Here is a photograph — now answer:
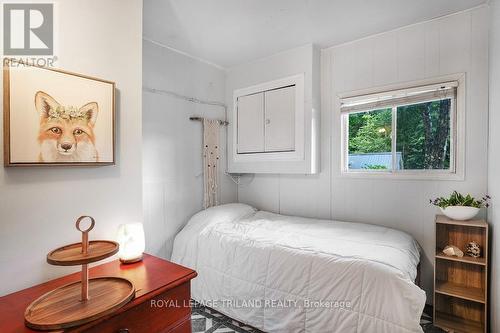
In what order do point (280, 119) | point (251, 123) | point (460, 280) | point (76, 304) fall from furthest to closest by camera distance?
point (251, 123) < point (280, 119) < point (460, 280) < point (76, 304)

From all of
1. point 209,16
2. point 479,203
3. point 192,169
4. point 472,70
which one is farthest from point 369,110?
point 192,169

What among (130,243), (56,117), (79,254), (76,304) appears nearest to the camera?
(76,304)

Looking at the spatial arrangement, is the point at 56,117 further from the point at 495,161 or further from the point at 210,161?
the point at 495,161

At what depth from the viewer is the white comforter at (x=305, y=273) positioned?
1.55 m

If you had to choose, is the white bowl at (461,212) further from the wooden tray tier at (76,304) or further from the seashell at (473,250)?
the wooden tray tier at (76,304)

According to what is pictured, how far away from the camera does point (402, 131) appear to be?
2543mm

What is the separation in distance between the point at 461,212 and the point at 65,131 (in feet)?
8.61

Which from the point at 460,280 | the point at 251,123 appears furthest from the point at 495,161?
the point at 251,123

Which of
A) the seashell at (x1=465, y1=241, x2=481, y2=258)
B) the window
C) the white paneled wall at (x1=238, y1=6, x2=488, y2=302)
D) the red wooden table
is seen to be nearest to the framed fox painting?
the red wooden table

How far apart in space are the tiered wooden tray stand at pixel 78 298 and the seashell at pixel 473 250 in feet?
7.81

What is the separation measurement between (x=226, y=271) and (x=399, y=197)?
1754 millimetres

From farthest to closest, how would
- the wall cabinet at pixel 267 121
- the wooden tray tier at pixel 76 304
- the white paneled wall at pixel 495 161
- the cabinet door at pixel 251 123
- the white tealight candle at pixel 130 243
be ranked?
the cabinet door at pixel 251 123 < the wall cabinet at pixel 267 121 < the white paneled wall at pixel 495 161 < the white tealight candle at pixel 130 243 < the wooden tray tier at pixel 76 304

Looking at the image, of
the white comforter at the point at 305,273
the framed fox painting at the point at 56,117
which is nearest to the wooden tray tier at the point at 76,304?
the framed fox painting at the point at 56,117

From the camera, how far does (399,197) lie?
8.05 ft
